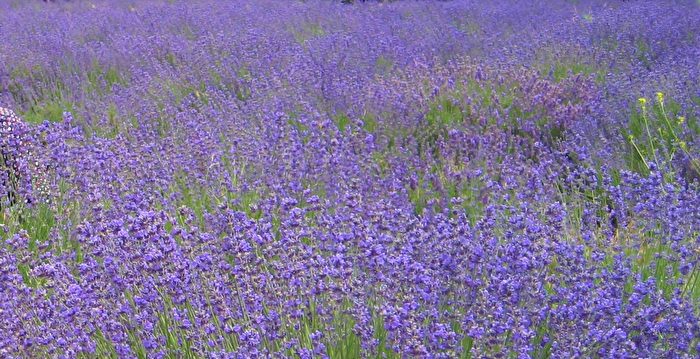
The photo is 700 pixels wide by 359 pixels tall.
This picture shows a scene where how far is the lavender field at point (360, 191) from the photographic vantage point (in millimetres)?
2189

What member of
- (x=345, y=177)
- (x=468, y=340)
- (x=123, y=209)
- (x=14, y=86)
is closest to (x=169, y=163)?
(x=123, y=209)

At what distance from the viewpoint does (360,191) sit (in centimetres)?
337

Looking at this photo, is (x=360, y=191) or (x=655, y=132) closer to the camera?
(x=360, y=191)

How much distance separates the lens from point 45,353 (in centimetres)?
234

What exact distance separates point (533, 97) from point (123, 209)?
2642 mm

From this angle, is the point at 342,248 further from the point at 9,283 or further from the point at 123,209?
the point at 123,209

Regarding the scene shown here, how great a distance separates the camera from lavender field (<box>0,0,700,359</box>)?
7.18 ft

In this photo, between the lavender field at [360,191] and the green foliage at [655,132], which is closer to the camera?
the lavender field at [360,191]

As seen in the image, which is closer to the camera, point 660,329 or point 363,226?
point 660,329

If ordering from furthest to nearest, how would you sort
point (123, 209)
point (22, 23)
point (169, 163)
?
point (22, 23), point (169, 163), point (123, 209)

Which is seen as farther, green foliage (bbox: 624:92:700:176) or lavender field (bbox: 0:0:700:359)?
green foliage (bbox: 624:92:700:176)

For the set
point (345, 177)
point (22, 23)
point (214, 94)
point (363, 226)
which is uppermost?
point (363, 226)

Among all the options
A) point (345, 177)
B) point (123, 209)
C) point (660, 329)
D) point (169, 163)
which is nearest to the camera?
point (660, 329)

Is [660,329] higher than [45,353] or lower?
higher
